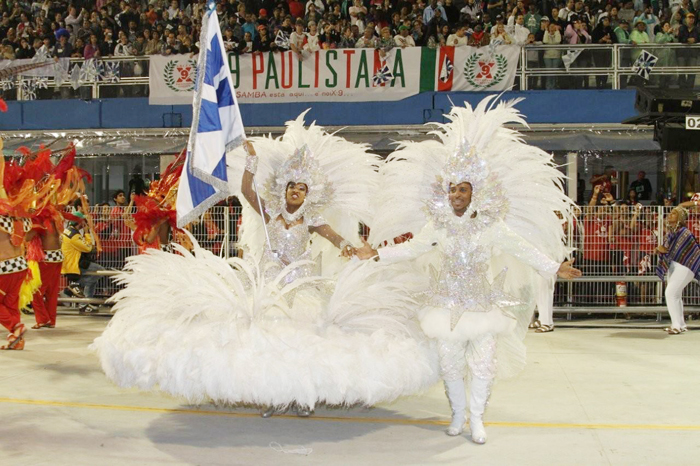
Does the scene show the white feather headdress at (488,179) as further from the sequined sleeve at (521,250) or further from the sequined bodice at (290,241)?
the sequined bodice at (290,241)

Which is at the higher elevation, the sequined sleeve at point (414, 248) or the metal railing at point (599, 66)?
the metal railing at point (599, 66)

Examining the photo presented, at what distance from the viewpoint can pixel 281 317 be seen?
18.7ft

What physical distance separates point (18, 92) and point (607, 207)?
11076 millimetres

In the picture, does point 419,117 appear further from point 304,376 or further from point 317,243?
point 304,376

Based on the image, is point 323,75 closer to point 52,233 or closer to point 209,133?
point 52,233

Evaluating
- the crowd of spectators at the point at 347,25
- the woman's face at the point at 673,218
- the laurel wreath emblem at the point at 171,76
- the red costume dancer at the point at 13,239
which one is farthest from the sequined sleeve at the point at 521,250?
the laurel wreath emblem at the point at 171,76

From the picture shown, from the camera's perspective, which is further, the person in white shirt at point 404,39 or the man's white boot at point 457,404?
the person in white shirt at point 404,39

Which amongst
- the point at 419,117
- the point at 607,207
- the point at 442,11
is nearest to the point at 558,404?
the point at 607,207

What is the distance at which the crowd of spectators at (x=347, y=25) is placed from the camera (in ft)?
48.8

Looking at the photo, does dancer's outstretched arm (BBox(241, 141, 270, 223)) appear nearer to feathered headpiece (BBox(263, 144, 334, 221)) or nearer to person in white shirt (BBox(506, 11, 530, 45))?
feathered headpiece (BBox(263, 144, 334, 221))

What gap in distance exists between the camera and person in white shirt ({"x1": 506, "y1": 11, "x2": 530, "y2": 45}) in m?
14.6

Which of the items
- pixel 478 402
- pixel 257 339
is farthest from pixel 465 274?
pixel 257 339

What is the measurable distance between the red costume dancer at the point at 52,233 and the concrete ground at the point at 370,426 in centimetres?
233

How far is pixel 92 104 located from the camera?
16.3 metres
